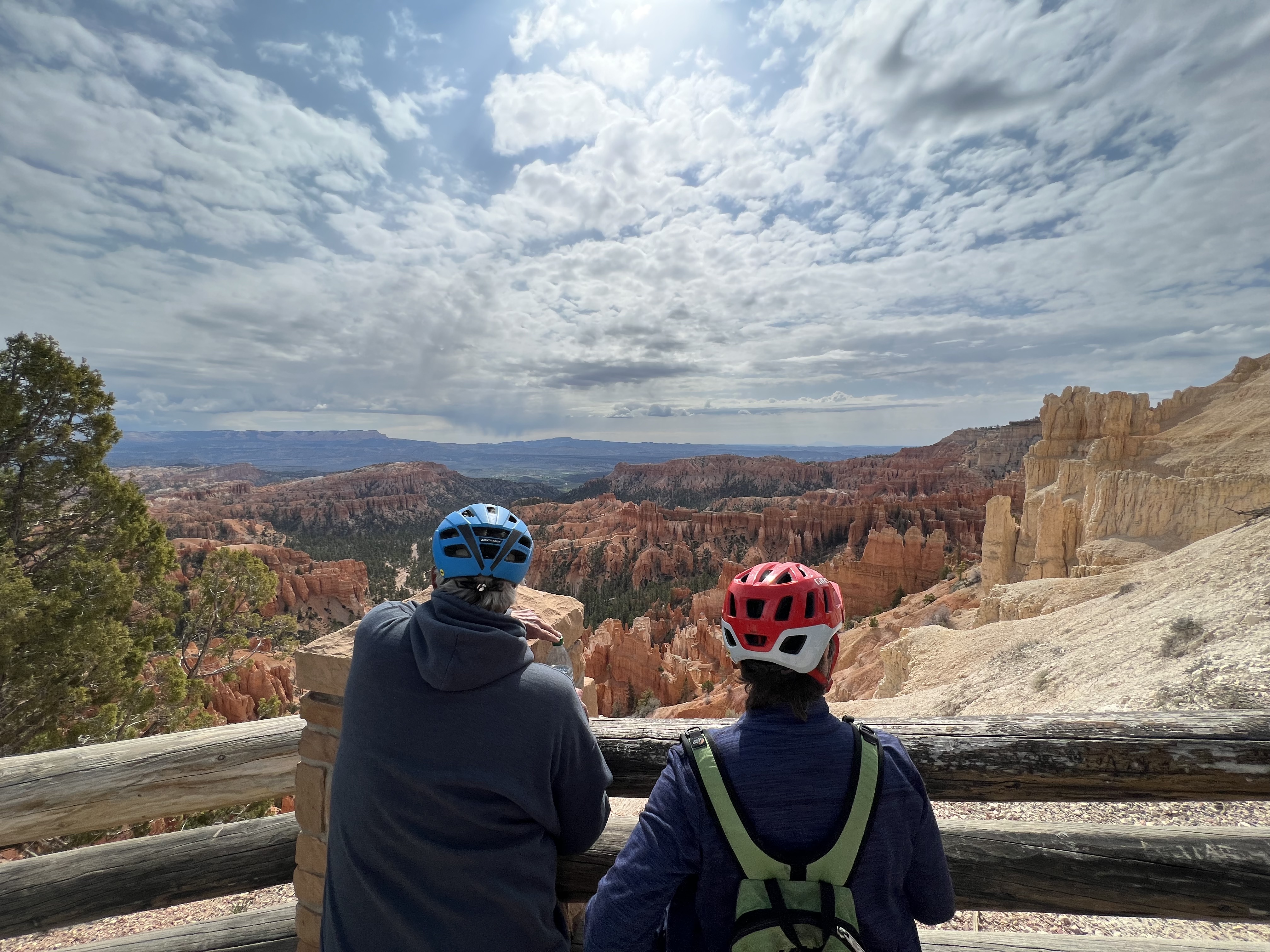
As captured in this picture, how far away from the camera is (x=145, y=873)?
8.62 ft

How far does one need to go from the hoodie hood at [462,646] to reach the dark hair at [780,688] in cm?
66

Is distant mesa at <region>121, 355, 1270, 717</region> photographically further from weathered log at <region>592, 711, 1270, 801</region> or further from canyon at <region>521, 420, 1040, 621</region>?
weathered log at <region>592, 711, 1270, 801</region>

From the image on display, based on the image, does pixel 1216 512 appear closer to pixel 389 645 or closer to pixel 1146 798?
pixel 1146 798

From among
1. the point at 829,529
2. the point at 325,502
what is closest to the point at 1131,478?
the point at 829,529

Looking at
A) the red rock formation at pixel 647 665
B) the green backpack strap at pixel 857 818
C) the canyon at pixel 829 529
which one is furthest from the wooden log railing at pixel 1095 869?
the canyon at pixel 829 529

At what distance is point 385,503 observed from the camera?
13288cm

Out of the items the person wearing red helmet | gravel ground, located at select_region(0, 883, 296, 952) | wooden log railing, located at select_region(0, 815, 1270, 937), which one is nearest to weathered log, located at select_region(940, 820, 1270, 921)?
wooden log railing, located at select_region(0, 815, 1270, 937)

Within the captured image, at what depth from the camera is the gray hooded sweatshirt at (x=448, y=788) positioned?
1.55 m

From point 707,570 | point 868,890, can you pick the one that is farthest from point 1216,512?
point 707,570

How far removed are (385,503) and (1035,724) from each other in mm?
143991

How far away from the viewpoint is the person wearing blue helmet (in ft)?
5.08

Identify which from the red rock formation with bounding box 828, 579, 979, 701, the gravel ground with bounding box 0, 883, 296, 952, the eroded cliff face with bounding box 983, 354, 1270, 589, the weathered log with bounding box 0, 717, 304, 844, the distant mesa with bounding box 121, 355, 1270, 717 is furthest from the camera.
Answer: the eroded cliff face with bounding box 983, 354, 1270, 589

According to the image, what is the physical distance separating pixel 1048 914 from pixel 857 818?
3.15 m

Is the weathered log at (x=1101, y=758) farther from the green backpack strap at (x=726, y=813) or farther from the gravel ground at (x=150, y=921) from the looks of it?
the gravel ground at (x=150, y=921)
